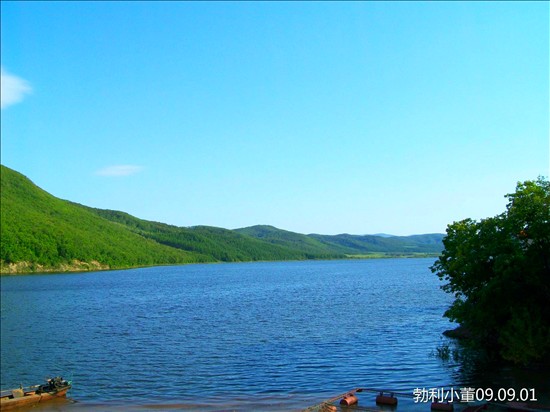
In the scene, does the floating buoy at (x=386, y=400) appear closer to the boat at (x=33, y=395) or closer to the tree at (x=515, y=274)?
the tree at (x=515, y=274)

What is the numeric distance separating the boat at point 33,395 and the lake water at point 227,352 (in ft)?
4.71

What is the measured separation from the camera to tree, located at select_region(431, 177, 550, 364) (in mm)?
36844

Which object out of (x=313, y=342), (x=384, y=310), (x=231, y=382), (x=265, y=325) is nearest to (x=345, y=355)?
(x=313, y=342)

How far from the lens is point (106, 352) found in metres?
54.4

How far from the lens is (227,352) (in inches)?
2074

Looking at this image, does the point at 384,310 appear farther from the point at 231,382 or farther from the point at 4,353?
the point at 4,353

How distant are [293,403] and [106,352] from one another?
2812 centimetres

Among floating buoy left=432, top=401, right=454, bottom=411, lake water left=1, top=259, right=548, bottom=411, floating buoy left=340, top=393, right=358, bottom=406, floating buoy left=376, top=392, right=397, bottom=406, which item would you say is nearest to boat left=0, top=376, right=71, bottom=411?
lake water left=1, top=259, right=548, bottom=411

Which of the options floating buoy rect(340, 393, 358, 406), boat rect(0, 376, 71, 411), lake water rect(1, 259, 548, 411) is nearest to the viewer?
floating buoy rect(340, 393, 358, 406)

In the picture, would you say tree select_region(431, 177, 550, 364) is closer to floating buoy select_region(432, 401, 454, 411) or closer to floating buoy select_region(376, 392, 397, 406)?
floating buoy select_region(432, 401, 454, 411)

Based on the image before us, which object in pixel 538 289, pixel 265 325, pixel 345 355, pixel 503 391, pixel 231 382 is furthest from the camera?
pixel 265 325

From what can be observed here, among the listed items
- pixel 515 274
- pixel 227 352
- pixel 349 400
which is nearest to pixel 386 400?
pixel 349 400

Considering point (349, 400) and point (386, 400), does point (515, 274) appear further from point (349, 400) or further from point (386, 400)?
point (349, 400)

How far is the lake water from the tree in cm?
472
